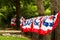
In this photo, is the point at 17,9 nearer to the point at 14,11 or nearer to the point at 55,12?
the point at 14,11

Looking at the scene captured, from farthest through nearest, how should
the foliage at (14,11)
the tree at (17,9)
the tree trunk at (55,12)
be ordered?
1. the foliage at (14,11)
2. the tree at (17,9)
3. the tree trunk at (55,12)

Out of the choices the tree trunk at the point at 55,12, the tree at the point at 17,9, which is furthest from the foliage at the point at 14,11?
the tree trunk at the point at 55,12

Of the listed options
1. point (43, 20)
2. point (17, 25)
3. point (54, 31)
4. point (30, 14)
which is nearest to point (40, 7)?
point (43, 20)

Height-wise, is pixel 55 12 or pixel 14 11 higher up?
pixel 14 11

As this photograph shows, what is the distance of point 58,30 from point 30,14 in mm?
23058

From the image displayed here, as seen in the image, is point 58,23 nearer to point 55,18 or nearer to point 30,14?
point 55,18

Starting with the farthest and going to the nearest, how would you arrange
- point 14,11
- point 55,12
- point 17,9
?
1. point 14,11
2. point 17,9
3. point 55,12

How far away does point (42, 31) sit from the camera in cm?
1217

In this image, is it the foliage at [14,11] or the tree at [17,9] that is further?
the foliage at [14,11]

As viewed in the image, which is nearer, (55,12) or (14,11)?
(55,12)

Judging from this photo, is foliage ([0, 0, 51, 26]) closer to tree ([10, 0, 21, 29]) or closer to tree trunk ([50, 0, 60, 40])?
tree ([10, 0, 21, 29])

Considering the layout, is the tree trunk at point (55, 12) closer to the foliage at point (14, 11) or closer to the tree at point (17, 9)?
the tree at point (17, 9)

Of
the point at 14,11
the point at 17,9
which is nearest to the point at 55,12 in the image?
the point at 17,9

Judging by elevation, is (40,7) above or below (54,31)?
above
